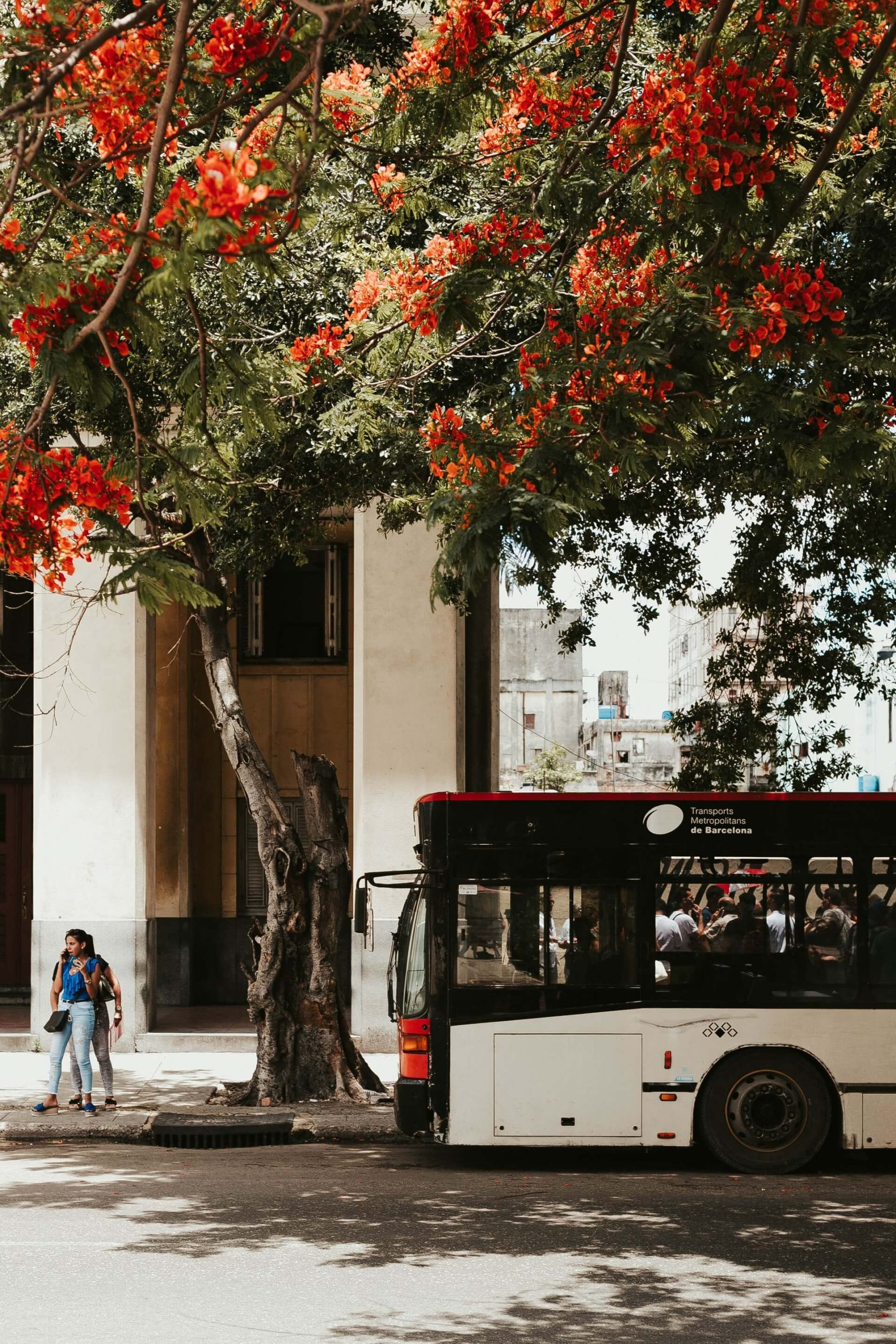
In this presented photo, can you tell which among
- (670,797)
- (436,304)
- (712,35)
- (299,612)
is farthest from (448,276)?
(299,612)

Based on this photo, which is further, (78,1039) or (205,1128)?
(78,1039)

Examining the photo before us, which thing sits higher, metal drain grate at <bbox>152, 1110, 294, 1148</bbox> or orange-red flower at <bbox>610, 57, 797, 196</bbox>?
orange-red flower at <bbox>610, 57, 797, 196</bbox>

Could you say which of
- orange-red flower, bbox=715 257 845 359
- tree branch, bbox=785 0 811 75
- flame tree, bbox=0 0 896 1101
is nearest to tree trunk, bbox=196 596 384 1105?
flame tree, bbox=0 0 896 1101

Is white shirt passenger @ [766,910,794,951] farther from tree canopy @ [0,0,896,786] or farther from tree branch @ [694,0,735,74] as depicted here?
tree branch @ [694,0,735,74]

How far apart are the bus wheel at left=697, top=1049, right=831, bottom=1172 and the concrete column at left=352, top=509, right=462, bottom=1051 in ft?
19.1

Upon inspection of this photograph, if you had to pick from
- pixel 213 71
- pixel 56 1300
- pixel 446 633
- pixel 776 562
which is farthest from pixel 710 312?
pixel 446 633

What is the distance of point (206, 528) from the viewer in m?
12.7

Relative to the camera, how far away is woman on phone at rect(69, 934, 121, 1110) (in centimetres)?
1294

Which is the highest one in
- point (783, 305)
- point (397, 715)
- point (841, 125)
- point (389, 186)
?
point (389, 186)

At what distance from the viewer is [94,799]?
16203 mm

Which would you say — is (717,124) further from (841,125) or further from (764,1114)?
(764,1114)

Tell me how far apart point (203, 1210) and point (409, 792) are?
729 cm

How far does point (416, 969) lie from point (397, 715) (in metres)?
5.46

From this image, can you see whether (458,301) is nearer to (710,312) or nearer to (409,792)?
(710,312)
